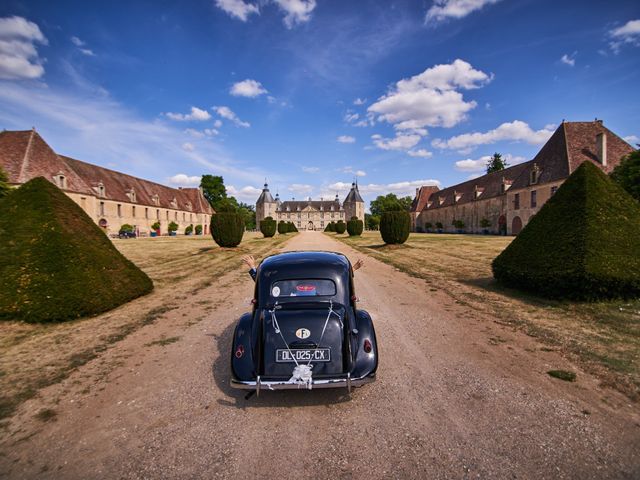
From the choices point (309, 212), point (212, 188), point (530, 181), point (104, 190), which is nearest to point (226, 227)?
point (104, 190)

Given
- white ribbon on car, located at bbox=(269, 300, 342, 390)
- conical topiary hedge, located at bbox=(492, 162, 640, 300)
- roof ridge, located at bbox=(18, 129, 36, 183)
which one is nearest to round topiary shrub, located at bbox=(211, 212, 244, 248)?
conical topiary hedge, located at bbox=(492, 162, 640, 300)

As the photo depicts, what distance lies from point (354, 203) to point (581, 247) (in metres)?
102

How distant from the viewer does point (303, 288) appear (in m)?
4.25

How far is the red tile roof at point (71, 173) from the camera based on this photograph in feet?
109

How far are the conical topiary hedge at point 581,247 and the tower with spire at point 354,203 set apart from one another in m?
97.5

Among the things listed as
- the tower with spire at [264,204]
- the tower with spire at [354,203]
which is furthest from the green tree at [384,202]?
the tower with spire at [264,204]

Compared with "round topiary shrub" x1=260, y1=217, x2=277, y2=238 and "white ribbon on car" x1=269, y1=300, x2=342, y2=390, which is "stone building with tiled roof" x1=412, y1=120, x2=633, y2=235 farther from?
"white ribbon on car" x1=269, y1=300, x2=342, y2=390

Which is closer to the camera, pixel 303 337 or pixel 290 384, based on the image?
pixel 290 384

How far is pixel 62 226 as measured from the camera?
24.5ft

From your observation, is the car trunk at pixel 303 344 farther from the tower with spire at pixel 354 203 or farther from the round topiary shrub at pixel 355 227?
the tower with spire at pixel 354 203

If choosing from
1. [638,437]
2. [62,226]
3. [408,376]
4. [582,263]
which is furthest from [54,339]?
[582,263]

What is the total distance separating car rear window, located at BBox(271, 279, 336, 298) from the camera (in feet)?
13.9

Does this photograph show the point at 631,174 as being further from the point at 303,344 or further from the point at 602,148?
the point at 303,344

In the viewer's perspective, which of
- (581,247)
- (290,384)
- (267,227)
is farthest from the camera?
(267,227)
